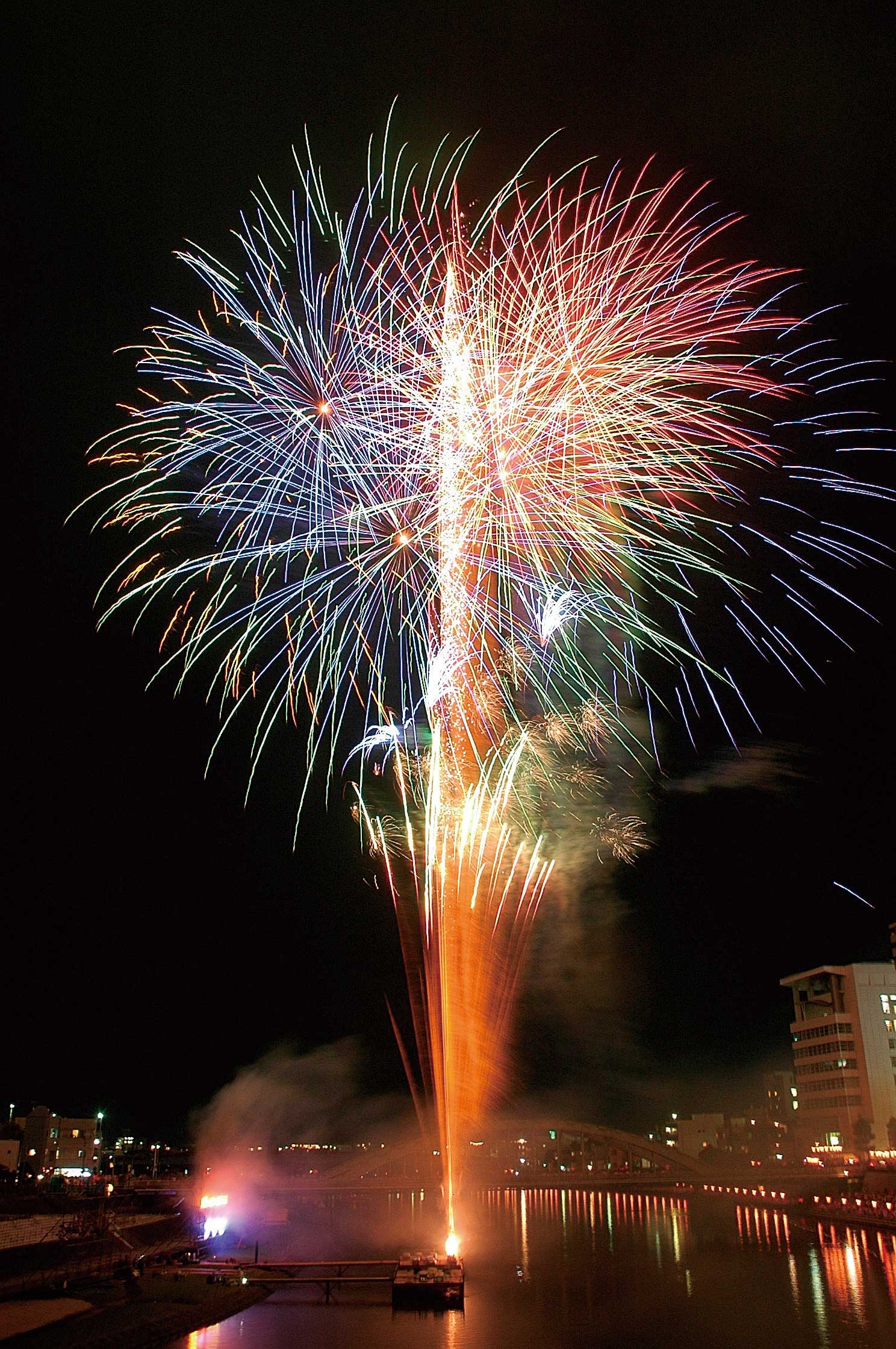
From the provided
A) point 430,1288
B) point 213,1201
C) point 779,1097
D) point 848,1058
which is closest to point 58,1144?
point 213,1201

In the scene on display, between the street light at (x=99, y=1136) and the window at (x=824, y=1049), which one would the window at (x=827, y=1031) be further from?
the street light at (x=99, y=1136)

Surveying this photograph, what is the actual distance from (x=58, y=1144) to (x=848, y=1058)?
5043 cm

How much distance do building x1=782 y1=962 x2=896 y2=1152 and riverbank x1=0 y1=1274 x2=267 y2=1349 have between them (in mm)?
46751

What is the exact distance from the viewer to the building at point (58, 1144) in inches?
2328

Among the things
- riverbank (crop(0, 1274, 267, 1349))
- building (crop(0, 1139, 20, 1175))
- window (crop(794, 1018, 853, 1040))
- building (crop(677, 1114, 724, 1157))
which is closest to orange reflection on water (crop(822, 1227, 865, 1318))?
riverbank (crop(0, 1274, 267, 1349))

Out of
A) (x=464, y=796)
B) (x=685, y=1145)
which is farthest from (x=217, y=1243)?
(x=685, y=1145)

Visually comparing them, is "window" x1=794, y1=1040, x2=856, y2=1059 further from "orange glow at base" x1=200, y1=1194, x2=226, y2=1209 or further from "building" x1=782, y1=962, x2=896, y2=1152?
"orange glow at base" x1=200, y1=1194, x2=226, y2=1209

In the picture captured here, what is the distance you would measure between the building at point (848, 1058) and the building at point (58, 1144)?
47199 mm

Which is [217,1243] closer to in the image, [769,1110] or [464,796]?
[464,796]

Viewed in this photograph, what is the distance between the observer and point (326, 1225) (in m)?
58.8

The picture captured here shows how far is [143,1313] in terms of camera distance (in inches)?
974

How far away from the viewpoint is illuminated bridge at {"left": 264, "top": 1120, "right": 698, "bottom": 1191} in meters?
85.3

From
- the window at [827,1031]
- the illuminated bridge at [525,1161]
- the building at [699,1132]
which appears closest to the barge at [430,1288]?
the window at [827,1031]

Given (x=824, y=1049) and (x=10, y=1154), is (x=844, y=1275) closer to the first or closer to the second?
(x=824, y=1049)
